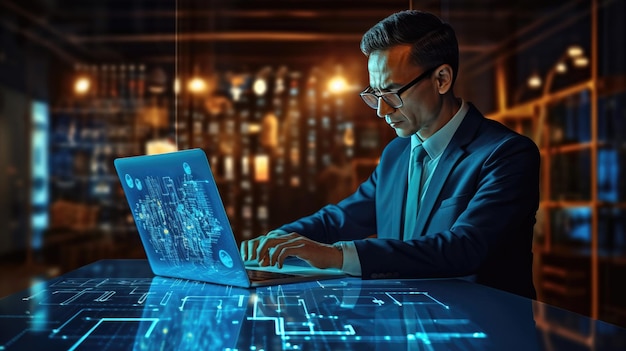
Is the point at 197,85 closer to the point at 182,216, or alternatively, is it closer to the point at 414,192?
the point at 414,192

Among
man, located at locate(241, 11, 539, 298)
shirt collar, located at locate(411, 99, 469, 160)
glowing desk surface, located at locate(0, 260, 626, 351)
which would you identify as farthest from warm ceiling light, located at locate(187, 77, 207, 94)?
glowing desk surface, located at locate(0, 260, 626, 351)

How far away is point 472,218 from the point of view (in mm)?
1531

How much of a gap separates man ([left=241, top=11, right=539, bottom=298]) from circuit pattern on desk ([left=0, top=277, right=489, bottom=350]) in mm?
148

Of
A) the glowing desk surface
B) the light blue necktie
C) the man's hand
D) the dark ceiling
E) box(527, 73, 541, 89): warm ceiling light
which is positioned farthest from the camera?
box(527, 73, 541, 89): warm ceiling light

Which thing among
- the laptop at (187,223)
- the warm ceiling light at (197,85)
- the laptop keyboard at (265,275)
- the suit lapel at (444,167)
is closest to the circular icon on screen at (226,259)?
the laptop at (187,223)

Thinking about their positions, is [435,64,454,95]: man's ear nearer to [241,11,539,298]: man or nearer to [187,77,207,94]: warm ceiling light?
[241,11,539,298]: man

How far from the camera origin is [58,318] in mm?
910

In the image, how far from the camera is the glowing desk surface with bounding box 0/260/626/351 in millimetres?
744

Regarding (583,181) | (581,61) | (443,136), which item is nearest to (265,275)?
(443,136)

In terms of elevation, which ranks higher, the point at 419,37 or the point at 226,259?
the point at 419,37

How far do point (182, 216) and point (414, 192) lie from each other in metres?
0.80

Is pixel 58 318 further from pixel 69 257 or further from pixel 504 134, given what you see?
pixel 69 257

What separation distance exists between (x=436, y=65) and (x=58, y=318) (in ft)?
3.84

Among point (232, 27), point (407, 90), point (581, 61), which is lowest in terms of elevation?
point (407, 90)
